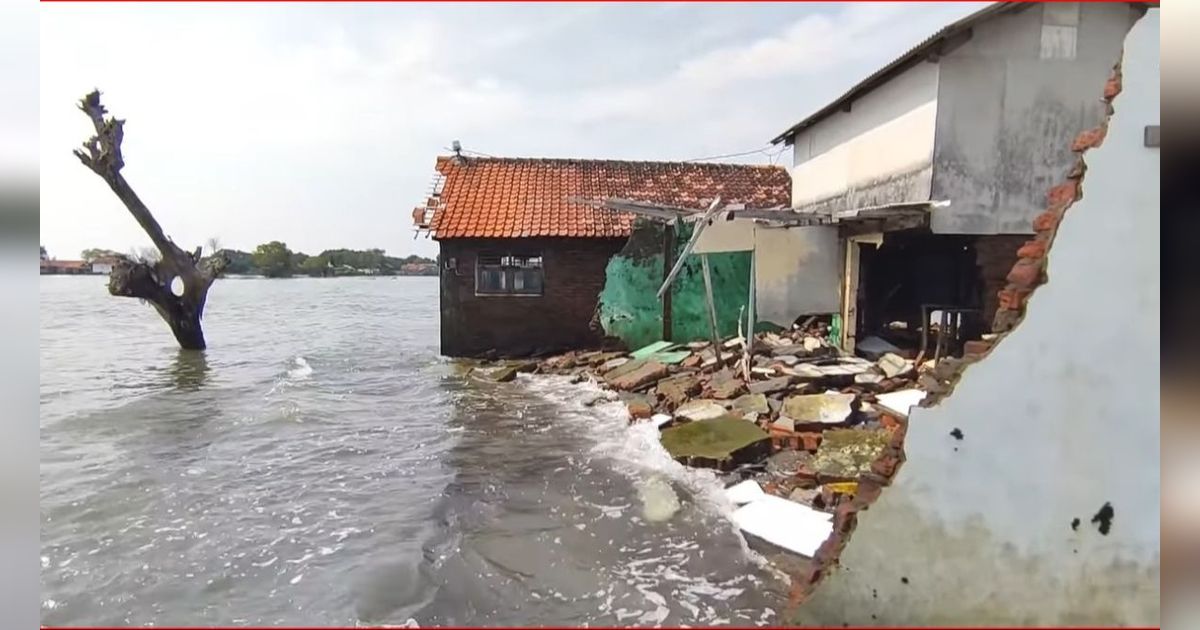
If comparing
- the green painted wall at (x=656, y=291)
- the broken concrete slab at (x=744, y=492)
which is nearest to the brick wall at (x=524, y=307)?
the green painted wall at (x=656, y=291)

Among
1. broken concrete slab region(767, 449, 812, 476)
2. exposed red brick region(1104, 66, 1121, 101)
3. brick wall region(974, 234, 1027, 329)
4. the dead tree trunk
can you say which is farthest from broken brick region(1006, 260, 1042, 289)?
the dead tree trunk

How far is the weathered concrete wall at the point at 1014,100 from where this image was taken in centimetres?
934

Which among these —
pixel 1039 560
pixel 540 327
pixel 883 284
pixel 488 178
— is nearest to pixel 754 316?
pixel 883 284

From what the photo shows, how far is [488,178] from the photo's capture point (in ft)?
56.6

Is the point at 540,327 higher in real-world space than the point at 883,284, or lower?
lower

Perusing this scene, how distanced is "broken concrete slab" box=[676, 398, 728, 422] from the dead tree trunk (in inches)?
597

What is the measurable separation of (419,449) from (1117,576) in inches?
272

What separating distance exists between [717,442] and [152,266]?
16787 mm

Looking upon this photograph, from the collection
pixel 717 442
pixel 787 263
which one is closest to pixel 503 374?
pixel 787 263

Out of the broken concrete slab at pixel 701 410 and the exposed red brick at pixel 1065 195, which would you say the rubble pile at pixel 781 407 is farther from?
the exposed red brick at pixel 1065 195

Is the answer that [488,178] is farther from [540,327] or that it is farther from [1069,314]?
[1069,314]

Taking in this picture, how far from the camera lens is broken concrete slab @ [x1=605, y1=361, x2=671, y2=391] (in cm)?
1105

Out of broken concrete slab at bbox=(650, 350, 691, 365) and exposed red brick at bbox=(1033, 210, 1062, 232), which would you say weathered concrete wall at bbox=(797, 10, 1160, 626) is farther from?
broken concrete slab at bbox=(650, 350, 691, 365)

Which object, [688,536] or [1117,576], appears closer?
[1117,576]
